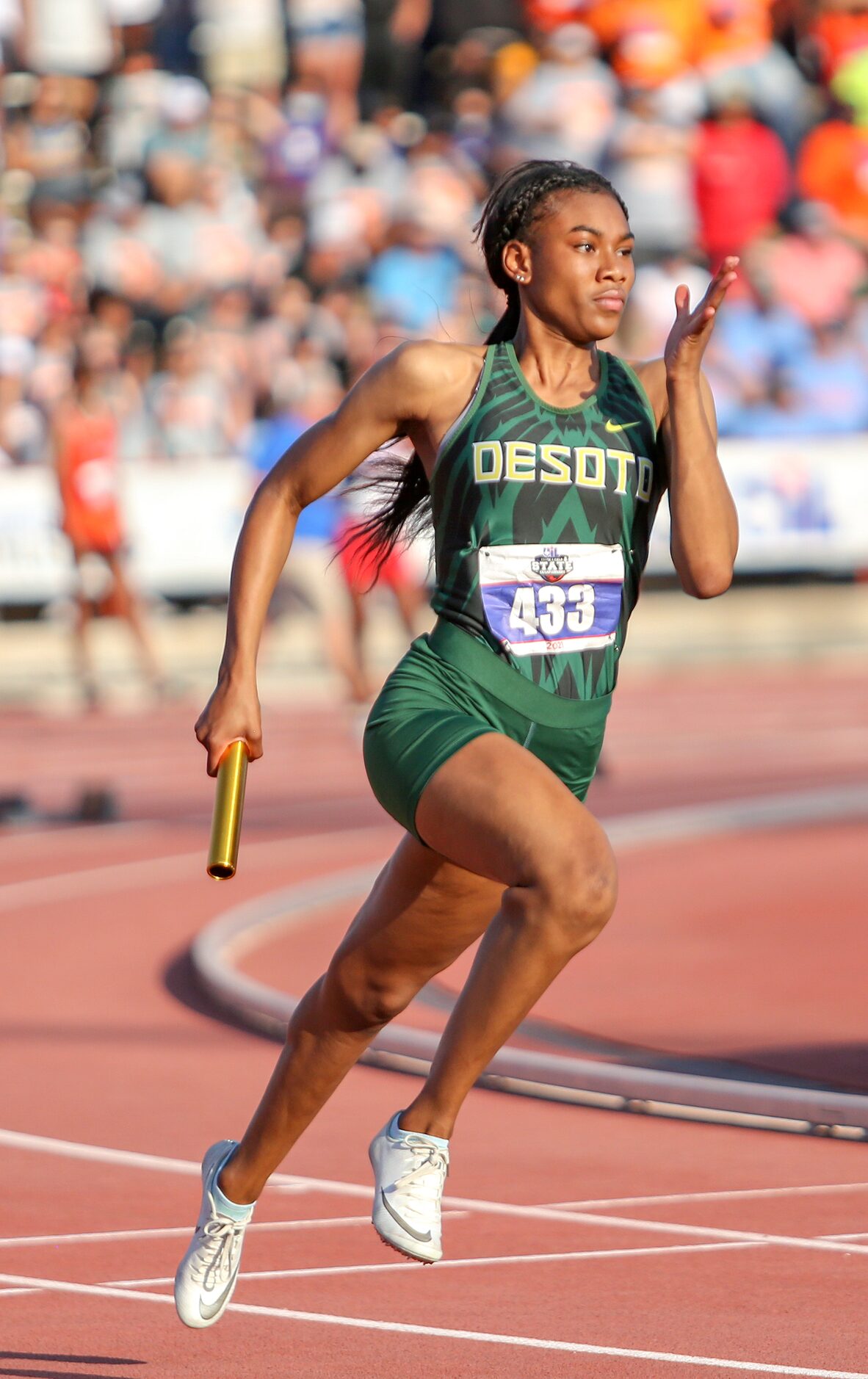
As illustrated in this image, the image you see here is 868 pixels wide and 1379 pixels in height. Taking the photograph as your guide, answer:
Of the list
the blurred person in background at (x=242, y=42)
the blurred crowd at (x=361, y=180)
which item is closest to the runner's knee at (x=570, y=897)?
the blurred crowd at (x=361, y=180)

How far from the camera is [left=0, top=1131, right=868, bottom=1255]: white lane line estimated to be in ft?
16.3

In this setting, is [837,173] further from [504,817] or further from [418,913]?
[504,817]

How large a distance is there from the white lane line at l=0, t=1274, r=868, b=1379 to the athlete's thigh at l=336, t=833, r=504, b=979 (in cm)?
67

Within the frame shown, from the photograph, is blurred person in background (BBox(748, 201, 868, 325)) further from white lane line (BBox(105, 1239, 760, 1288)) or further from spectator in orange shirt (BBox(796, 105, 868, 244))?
white lane line (BBox(105, 1239, 760, 1288))

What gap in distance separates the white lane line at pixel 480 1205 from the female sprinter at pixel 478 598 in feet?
3.54

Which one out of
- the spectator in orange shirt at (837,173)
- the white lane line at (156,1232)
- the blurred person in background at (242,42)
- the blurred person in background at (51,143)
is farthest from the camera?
the blurred person in background at (242,42)

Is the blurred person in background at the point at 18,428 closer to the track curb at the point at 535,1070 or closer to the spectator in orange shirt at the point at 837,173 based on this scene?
the spectator in orange shirt at the point at 837,173

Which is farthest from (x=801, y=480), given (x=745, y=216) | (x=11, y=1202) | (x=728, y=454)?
(x=11, y=1202)

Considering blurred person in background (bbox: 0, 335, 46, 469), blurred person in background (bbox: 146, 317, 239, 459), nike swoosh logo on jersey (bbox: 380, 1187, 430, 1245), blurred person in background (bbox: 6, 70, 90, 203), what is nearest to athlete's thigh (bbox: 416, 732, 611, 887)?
nike swoosh logo on jersey (bbox: 380, 1187, 430, 1245)

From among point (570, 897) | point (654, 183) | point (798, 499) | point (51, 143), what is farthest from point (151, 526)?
point (570, 897)

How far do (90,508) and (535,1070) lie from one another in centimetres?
1167

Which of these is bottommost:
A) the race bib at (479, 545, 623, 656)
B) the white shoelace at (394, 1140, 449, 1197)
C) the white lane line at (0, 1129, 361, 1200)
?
the white lane line at (0, 1129, 361, 1200)

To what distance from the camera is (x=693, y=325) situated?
4062mm

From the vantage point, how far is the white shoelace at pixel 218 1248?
4.24 metres
